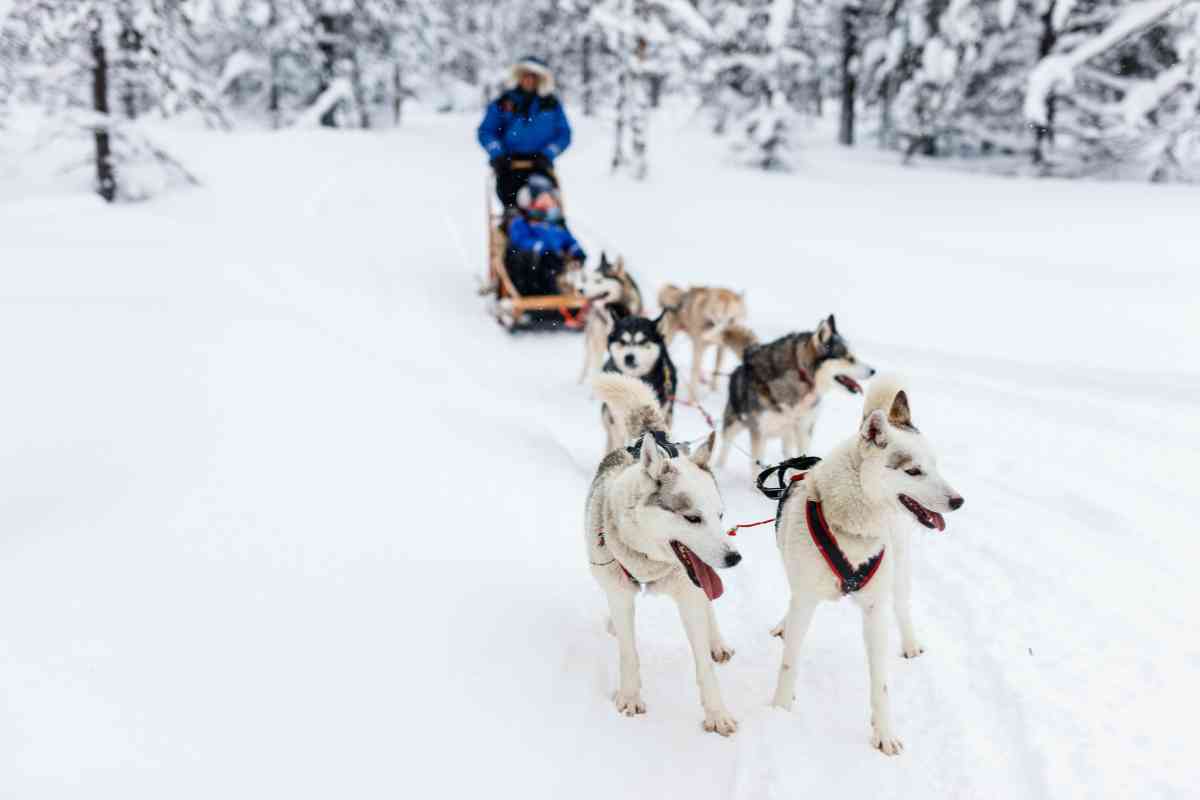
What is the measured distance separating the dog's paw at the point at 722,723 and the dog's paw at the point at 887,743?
49cm

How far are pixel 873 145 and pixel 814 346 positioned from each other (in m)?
21.8

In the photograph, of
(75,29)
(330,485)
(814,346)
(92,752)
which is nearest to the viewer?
(92,752)

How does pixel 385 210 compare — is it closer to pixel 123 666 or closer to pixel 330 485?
pixel 330 485

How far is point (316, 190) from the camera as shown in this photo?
1502 cm

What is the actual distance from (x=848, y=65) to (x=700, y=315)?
18.6 metres

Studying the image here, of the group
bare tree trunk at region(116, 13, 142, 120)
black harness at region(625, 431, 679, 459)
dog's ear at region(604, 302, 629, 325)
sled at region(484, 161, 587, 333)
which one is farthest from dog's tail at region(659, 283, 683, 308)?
bare tree trunk at region(116, 13, 142, 120)

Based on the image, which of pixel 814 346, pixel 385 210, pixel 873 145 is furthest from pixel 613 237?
pixel 873 145

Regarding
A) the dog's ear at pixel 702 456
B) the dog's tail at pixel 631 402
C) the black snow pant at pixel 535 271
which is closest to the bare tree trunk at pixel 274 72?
the black snow pant at pixel 535 271

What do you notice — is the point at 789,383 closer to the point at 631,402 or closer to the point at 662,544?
the point at 631,402

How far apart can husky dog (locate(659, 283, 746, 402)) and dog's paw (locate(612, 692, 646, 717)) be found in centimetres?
391

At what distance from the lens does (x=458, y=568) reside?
346 cm

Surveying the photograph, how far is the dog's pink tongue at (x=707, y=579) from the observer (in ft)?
7.97

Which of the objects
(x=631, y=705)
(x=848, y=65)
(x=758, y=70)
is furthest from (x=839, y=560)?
(x=848, y=65)

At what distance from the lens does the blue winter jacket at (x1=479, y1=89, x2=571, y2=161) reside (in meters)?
9.09
